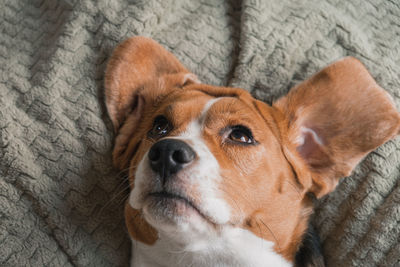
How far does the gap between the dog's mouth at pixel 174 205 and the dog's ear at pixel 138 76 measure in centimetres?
53

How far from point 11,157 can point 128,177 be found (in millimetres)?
414

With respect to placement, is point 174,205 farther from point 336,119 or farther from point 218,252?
point 336,119

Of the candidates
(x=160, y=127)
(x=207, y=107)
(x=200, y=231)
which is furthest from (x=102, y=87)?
(x=200, y=231)

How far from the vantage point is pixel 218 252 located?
4.51 feet

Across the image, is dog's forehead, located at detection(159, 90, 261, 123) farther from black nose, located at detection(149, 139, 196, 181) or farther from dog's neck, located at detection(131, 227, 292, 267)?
dog's neck, located at detection(131, 227, 292, 267)

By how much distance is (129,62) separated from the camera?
1.63 m

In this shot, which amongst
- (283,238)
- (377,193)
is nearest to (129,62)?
(283,238)

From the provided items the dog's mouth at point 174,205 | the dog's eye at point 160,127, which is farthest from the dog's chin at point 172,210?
the dog's eye at point 160,127

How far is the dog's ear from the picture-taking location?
162cm

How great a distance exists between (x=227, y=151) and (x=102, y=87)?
2.00ft

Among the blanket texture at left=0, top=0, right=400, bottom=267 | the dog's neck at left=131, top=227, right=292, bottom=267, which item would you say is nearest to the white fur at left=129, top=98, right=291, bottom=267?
the dog's neck at left=131, top=227, right=292, bottom=267

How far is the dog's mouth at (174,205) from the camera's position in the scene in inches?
46.1

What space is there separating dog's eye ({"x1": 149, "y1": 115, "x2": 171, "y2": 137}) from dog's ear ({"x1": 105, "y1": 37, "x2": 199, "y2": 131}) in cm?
19

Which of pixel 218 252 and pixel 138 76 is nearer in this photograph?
pixel 218 252
